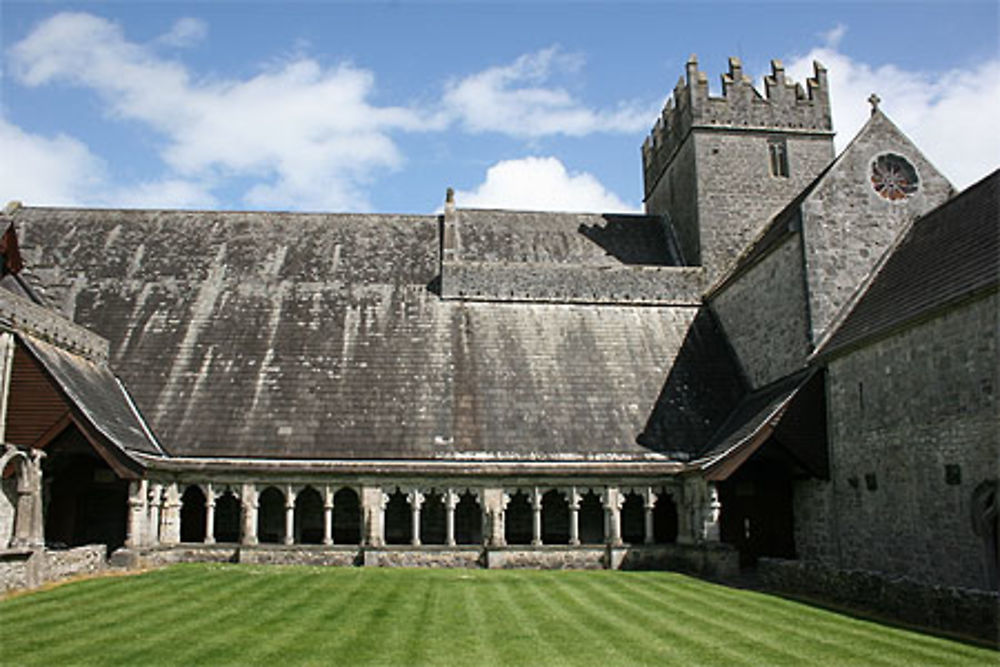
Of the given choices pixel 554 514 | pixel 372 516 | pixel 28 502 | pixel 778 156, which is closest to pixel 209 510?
pixel 372 516

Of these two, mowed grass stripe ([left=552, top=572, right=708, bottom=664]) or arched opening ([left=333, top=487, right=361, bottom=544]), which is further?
arched opening ([left=333, top=487, right=361, bottom=544])

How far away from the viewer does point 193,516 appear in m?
26.5

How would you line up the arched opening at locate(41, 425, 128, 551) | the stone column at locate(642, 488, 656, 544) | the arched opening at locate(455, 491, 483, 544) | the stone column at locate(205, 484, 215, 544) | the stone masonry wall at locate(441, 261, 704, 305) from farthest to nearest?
the stone masonry wall at locate(441, 261, 704, 305) < the arched opening at locate(455, 491, 483, 544) < the stone column at locate(642, 488, 656, 544) < the stone column at locate(205, 484, 215, 544) < the arched opening at locate(41, 425, 128, 551)

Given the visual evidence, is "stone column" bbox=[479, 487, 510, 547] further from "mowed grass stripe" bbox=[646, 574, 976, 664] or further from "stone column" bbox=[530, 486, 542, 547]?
"mowed grass stripe" bbox=[646, 574, 976, 664]

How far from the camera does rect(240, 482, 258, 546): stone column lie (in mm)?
24312

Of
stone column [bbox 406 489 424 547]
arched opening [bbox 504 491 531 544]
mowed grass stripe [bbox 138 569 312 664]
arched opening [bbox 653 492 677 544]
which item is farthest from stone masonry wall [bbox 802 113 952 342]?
mowed grass stripe [bbox 138 569 312 664]

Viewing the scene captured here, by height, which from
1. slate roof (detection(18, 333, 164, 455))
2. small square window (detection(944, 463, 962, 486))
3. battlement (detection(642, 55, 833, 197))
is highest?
battlement (detection(642, 55, 833, 197))

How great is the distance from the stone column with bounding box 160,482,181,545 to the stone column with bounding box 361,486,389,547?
5.14 meters

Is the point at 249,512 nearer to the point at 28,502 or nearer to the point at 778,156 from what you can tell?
the point at 28,502

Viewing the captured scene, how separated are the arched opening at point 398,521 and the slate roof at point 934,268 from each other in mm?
12784

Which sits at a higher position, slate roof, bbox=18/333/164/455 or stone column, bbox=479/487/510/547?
slate roof, bbox=18/333/164/455

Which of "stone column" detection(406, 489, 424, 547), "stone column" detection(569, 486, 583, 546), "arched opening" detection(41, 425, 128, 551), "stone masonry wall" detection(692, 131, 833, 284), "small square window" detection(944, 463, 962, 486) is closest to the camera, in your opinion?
"small square window" detection(944, 463, 962, 486)

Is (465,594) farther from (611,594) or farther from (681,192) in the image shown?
(681,192)

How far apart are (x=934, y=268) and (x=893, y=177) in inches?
235
